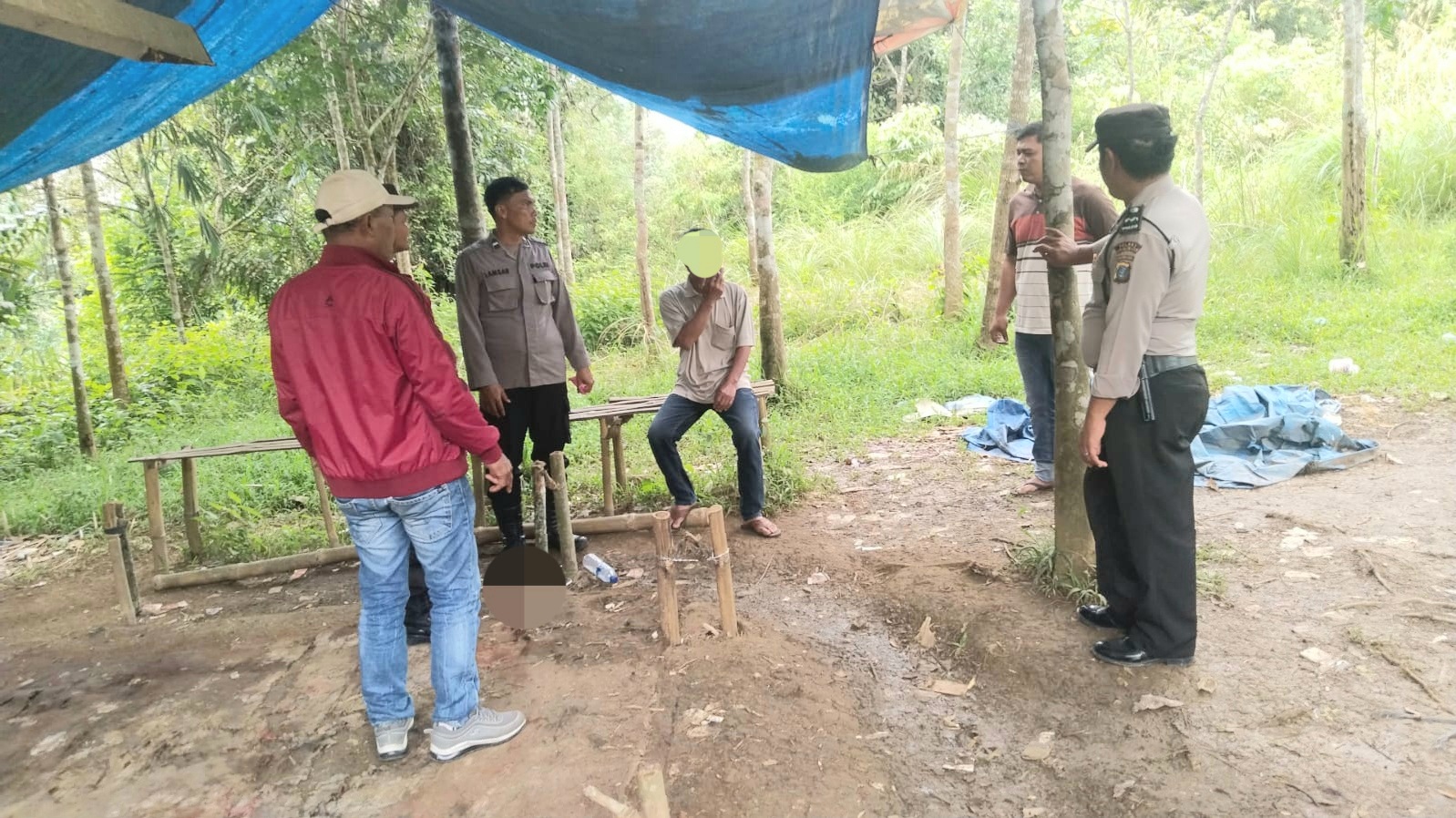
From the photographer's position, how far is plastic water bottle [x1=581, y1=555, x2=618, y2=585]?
422 centimetres

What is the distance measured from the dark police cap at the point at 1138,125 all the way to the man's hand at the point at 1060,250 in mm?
434

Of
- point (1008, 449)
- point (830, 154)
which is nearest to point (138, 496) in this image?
point (830, 154)

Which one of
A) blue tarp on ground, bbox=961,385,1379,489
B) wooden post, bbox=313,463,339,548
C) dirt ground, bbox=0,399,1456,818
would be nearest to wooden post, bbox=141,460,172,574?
dirt ground, bbox=0,399,1456,818

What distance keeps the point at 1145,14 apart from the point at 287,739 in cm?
1311

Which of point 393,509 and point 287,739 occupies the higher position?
point 393,509

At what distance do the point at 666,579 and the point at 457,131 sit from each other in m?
2.89

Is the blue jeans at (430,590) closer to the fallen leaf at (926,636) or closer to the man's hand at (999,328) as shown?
the fallen leaf at (926,636)

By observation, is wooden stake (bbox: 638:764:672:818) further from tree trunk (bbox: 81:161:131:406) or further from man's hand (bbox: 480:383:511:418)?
tree trunk (bbox: 81:161:131:406)

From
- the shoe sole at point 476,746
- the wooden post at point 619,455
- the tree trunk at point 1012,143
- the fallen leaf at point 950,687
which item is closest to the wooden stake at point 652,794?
the shoe sole at point 476,746

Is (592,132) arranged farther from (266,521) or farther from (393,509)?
(393,509)

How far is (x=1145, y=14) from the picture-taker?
1153 centimetres

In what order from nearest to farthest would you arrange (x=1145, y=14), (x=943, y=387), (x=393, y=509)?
1. (x=393, y=509)
2. (x=943, y=387)
3. (x=1145, y=14)

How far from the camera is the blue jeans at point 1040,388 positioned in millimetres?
4656

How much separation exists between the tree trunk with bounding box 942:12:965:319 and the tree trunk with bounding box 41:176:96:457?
8.34 metres
